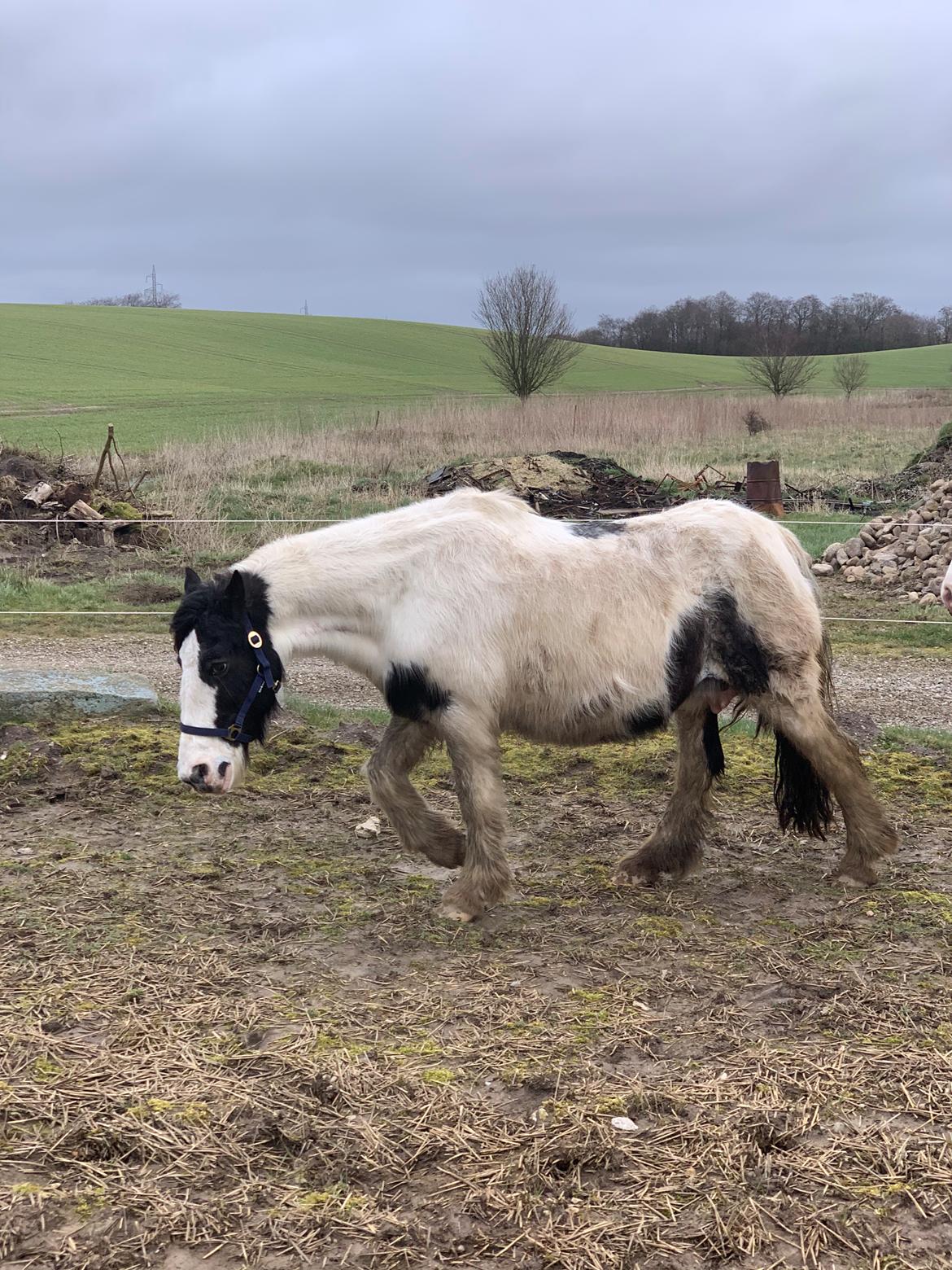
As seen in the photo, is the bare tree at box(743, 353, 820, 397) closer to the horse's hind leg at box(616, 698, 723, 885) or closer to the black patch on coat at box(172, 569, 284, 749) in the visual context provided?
the horse's hind leg at box(616, 698, 723, 885)

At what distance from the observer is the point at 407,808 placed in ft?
16.5

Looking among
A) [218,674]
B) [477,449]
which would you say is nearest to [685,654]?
[218,674]

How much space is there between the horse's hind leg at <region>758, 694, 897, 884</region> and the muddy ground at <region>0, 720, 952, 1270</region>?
21 centimetres

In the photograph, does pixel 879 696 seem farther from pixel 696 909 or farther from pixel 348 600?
pixel 348 600

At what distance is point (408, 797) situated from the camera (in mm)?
5035

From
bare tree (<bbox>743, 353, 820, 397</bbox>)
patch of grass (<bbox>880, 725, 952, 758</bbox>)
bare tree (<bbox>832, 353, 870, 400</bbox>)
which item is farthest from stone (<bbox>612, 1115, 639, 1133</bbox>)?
bare tree (<bbox>832, 353, 870, 400</bbox>)

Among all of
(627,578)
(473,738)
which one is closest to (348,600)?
(473,738)

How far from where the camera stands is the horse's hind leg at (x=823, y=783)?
16.4ft

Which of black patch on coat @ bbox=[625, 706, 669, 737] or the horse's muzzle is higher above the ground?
black patch on coat @ bbox=[625, 706, 669, 737]

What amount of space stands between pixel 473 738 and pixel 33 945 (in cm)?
197

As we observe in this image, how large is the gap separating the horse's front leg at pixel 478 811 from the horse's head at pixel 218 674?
2.76 ft

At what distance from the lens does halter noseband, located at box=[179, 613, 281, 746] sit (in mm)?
4605

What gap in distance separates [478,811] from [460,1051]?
126 centimetres

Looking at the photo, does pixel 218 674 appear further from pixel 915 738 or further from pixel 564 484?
pixel 564 484
